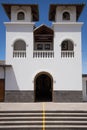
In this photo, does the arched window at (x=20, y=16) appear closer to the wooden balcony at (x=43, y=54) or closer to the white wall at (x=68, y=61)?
the white wall at (x=68, y=61)

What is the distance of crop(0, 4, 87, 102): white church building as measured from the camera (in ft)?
75.8

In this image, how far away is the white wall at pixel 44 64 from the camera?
75.8 ft

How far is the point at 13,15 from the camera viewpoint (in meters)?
24.1

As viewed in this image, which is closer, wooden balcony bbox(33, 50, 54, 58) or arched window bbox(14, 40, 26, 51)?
wooden balcony bbox(33, 50, 54, 58)

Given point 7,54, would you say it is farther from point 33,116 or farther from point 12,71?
point 33,116

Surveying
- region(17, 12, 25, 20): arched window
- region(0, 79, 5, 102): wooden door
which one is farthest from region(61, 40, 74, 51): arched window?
region(0, 79, 5, 102): wooden door

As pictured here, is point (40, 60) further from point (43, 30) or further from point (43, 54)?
point (43, 30)

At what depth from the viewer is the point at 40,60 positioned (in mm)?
23328

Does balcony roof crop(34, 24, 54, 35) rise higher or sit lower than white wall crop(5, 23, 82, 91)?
higher

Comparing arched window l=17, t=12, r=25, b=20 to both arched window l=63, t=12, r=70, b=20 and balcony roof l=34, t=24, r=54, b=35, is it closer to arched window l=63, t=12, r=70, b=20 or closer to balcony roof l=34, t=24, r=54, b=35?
balcony roof l=34, t=24, r=54, b=35

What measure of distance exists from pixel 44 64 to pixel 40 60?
54 centimetres

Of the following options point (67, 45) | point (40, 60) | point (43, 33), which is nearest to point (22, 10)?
point (43, 33)

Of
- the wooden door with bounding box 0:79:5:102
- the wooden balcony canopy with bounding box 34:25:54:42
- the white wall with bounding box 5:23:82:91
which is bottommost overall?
the wooden door with bounding box 0:79:5:102

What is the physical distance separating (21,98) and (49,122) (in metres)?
8.61
